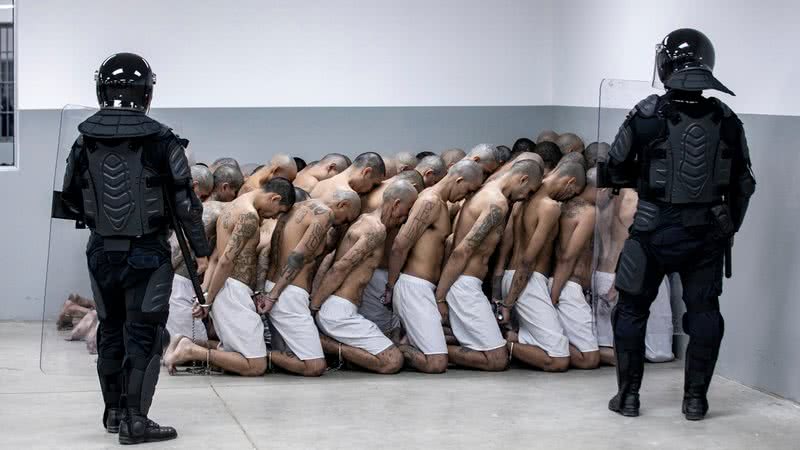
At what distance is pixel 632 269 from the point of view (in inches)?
243

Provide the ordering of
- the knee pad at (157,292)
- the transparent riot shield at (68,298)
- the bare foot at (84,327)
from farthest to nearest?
1. the bare foot at (84,327)
2. the transparent riot shield at (68,298)
3. the knee pad at (157,292)

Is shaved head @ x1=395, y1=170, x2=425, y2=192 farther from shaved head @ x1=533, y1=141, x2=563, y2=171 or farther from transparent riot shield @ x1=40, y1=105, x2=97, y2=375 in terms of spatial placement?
transparent riot shield @ x1=40, y1=105, x2=97, y2=375

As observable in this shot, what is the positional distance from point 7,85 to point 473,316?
493 centimetres

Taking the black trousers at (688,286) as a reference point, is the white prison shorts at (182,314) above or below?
below

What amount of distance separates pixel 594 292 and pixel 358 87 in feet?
13.0

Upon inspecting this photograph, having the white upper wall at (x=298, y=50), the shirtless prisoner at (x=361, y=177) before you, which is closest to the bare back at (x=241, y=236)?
the shirtless prisoner at (x=361, y=177)

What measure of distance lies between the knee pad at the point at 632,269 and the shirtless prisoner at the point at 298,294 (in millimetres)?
2025

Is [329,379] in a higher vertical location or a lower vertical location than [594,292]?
lower

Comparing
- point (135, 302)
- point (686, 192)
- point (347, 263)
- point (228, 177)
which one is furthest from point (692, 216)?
point (228, 177)

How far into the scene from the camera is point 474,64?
34.6 feet

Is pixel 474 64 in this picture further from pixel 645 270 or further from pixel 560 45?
pixel 645 270

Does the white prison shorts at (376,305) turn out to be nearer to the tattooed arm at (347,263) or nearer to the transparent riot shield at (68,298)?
the tattooed arm at (347,263)

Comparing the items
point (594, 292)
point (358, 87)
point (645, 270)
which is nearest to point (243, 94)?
point (358, 87)

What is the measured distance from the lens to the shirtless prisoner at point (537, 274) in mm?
7605
